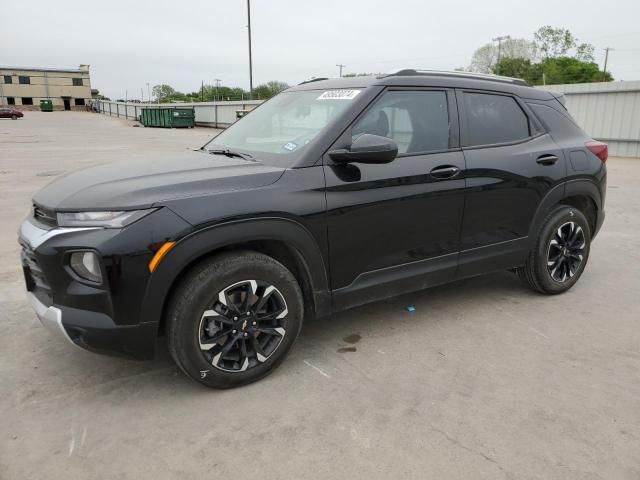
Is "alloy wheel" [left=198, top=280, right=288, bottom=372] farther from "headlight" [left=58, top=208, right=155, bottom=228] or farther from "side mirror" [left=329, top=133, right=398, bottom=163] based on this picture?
"side mirror" [left=329, top=133, right=398, bottom=163]

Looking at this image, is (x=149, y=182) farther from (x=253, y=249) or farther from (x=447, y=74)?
(x=447, y=74)

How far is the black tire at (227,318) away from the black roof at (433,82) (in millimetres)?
1452

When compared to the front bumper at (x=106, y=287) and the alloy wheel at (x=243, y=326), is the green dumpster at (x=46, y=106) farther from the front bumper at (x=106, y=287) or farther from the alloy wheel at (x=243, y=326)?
the alloy wheel at (x=243, y=326)

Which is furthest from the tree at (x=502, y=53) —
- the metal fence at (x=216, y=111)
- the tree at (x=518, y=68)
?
the metal fence at (x=216, y=111)

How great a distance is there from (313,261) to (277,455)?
1.10m

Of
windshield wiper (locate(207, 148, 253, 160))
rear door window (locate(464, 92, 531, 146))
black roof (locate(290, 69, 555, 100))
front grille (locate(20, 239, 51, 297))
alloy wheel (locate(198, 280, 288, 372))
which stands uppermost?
black roof (locate(290, 69, 555, 100))

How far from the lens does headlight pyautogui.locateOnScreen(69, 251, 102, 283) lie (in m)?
2.54

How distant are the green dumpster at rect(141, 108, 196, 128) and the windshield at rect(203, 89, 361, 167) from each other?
34.6m

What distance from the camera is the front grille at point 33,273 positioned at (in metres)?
2.71

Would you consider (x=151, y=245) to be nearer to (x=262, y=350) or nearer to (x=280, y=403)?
(x=262, y=350)

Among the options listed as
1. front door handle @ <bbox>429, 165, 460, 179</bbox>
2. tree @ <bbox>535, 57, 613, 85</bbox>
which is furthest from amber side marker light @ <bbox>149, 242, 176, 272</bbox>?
tree @ <bbox>535, 57, 613, 85</bbox>

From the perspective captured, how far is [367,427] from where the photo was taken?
2.62 metres

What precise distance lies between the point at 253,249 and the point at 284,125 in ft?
3.50

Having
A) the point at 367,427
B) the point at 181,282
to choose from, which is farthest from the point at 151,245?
the point at 367,427
